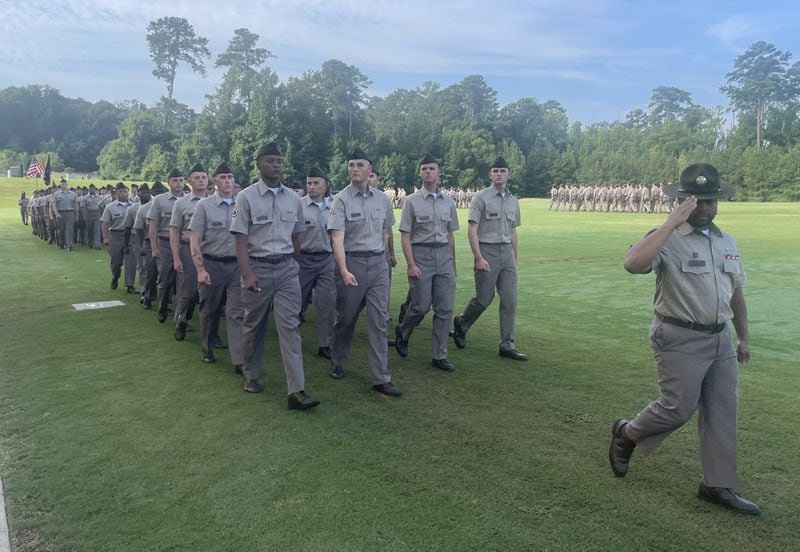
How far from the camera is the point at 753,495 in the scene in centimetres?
364

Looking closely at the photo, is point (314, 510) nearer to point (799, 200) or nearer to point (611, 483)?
point (611, 483)

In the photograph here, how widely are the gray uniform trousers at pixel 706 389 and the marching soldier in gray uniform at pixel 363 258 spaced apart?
2510mm

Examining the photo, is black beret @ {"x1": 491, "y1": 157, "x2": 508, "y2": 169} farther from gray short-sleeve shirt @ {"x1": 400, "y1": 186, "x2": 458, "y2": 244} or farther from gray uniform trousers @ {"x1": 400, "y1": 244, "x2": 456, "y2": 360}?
gray uniform trousers @ {"x1": 400, "y1": 244, "x2": 456, "y2": 360}

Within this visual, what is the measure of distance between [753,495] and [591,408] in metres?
1.51

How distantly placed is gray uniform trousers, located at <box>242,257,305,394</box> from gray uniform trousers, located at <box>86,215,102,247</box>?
52.6ft

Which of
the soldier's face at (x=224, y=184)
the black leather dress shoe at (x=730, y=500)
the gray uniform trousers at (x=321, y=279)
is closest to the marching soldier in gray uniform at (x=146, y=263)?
the soldier's face at (x=224, y=184)

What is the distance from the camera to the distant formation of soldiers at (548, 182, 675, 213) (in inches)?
1588

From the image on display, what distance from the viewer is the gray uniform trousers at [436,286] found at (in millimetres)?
6301

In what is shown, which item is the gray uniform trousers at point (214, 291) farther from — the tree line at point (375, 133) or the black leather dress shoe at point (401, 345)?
the tree line at point (375, 133)

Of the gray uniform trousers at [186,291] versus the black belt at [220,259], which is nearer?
the black belt at [220,259]

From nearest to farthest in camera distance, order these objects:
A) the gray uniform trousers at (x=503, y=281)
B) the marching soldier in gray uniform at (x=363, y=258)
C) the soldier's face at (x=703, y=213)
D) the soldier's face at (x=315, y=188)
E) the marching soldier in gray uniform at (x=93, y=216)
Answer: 1. the soldier's face at (x=703, y=213)
2. the marching soldier in gray uniform at (x=363, y=258)
3. the gray uniform trousers at (x=503, y=281)
4. the soldier's face at (x=315, y=188)
5. the marching soldier in gray uniform at (x=93, y=216)

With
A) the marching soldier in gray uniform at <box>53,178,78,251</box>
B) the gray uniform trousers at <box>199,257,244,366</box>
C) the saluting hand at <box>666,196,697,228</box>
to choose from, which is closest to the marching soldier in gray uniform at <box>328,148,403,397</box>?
the gray uniform trousers at <box>199,257,244,366</box>

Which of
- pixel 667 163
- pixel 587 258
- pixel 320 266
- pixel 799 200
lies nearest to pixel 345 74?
pixel 667 163

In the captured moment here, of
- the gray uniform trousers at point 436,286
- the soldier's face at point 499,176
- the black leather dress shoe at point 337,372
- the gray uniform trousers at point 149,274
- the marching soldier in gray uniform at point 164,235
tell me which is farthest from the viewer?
the gray uniform trousers at point 149,274
